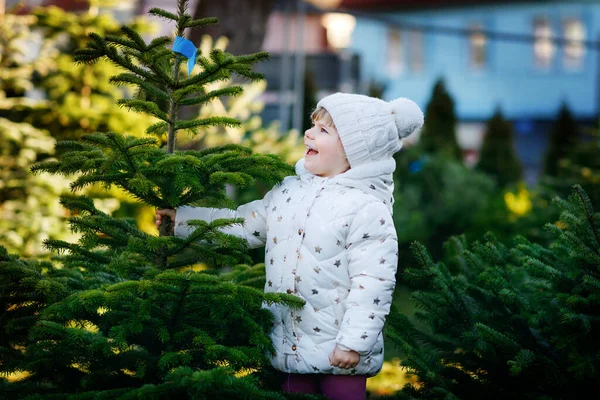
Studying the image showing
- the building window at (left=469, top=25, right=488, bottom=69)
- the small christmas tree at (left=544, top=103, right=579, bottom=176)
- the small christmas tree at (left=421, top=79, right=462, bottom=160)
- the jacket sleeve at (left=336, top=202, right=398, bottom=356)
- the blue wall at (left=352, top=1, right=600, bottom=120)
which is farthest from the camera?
the building window at (left=469, top=25, right=488, bottom=69)

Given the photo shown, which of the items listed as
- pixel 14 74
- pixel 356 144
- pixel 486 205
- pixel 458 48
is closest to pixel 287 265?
pixel 356 144

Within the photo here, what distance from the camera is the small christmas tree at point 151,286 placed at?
8.19 ft

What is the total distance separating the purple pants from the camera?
2.82m

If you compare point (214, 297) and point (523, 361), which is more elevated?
point (214, 297)

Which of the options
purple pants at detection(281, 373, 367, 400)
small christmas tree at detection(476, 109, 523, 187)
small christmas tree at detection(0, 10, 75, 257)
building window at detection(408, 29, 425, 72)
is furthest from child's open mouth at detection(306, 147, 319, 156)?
building window at detection(408, 29, 425, 72)

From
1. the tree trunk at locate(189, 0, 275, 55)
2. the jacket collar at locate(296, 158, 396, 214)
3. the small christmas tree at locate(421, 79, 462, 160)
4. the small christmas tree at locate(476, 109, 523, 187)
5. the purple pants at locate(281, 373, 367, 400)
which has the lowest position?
the small christmas tree at locate(476, 109, 523, 187)

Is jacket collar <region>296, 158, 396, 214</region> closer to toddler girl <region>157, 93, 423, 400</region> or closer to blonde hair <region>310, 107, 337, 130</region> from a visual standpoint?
toddler girl <region>157, 93, 423, 400</region>

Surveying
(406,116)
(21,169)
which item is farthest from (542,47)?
(406,116)

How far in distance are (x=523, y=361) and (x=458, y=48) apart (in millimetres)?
22407

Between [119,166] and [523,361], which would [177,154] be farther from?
[523,361]

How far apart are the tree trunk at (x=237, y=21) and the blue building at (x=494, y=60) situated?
16722 mm

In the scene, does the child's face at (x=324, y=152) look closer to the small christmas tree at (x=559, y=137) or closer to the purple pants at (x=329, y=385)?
the purple pants at (x=329, y=385)

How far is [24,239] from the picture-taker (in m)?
5.89

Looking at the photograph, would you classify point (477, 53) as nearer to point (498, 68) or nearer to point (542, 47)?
point (498, 68)
